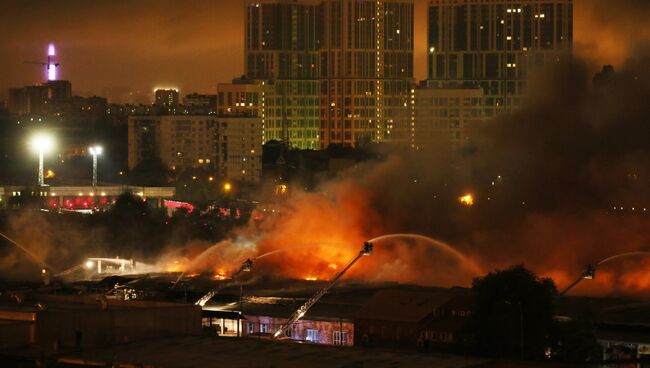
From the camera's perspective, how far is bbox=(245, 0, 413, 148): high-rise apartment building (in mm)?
98750

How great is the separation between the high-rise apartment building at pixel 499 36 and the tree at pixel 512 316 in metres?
66.3

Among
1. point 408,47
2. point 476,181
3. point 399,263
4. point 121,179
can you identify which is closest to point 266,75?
point 408,47

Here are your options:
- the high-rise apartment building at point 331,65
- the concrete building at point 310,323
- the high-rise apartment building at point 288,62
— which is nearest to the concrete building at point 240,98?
the high-rise apartment building at point 288,62

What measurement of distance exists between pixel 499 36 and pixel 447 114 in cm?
1691

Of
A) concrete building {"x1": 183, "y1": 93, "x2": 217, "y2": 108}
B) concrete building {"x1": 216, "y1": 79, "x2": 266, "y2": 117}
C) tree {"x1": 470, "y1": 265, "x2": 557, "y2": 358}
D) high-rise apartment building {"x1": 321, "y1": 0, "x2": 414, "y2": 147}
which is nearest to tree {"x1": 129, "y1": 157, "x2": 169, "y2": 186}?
concrete building {"x1": 216, "y1": 79, "x2": 266, "y2": 117}

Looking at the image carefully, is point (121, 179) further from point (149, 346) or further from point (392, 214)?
point (149, 346)

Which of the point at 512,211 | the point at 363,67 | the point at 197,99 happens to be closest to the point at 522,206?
the point at 512,211

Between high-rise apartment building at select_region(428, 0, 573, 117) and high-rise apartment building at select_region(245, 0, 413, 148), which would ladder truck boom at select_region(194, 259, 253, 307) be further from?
high-rise apartment building at select_region(245, 0, 413, 148)

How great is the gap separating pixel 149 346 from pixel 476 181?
3390 centimetres

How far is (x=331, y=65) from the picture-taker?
99.4m

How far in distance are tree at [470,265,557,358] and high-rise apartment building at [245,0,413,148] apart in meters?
72.8

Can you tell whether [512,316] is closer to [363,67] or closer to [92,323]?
[92,323]

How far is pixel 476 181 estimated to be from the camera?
54.2m

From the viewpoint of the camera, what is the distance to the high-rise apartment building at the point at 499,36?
91.4m
